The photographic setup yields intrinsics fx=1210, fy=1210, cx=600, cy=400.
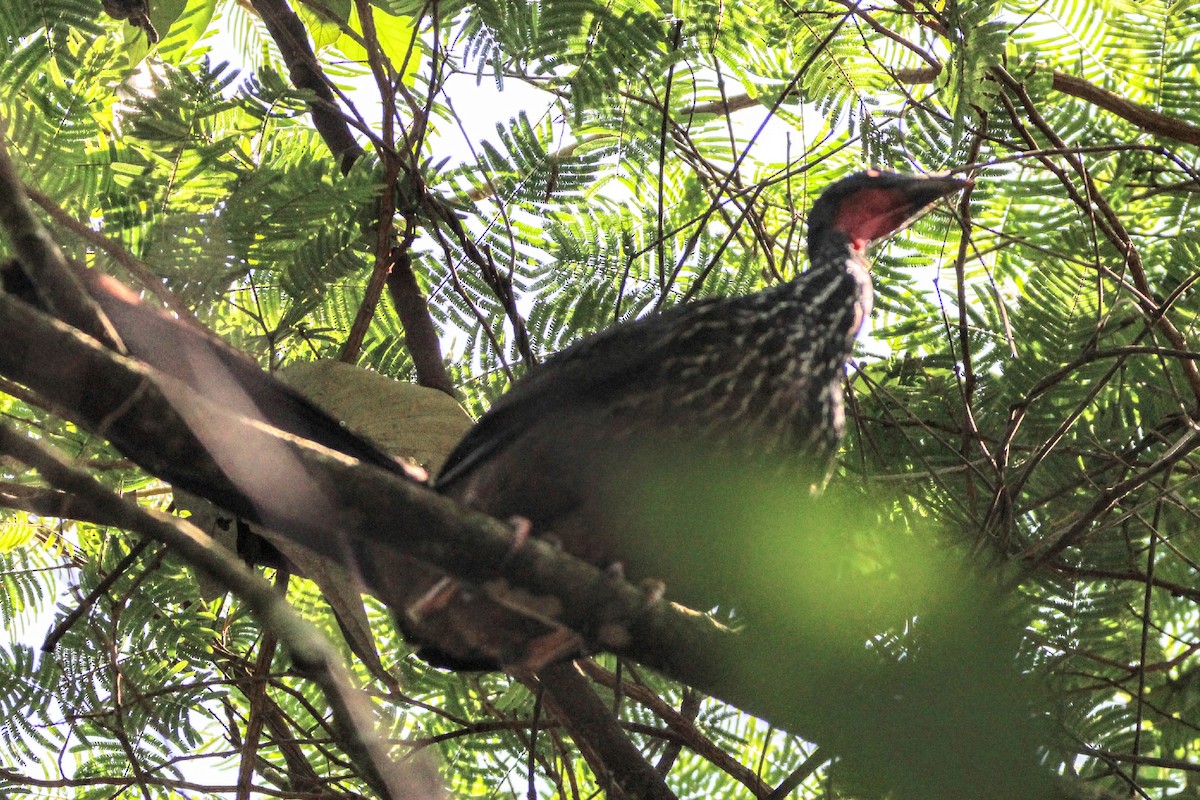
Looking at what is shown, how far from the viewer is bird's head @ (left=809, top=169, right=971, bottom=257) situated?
3.20m

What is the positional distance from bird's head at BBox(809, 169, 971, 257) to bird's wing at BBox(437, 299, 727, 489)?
813 mm

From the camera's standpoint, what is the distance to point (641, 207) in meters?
3.61

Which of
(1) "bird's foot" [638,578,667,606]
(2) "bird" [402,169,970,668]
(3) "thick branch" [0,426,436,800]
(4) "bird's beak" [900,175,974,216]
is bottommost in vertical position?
(3) "thick branch" [0,426,436,800]

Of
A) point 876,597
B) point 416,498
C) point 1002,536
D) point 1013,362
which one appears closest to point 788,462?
point 1002,536

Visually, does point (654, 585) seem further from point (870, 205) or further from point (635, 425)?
point (870, 205)

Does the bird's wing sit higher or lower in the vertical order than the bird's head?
lower

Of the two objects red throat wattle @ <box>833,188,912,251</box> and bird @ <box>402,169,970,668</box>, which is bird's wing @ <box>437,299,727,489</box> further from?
red throat wattle @ <box>833,188,912,251</box>

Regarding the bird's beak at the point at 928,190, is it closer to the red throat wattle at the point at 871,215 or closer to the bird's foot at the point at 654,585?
the red throat wattle at the point at 871,215

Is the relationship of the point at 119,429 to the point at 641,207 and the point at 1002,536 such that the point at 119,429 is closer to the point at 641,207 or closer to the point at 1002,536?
the point at 1002,536

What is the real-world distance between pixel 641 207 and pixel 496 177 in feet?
1.51

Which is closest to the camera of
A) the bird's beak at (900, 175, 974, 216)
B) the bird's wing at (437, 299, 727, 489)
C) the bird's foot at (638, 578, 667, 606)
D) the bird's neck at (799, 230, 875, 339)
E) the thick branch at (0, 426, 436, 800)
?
the thick branch at (0, 426, 436, 800)

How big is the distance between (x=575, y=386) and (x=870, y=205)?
1.15 m

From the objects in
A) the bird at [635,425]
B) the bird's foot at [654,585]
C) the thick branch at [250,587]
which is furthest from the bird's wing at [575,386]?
the thick branch at [250,587]

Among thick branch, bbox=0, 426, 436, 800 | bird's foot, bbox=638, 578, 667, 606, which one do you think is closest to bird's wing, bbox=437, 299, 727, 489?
bird's foot, bbox=638, 578, 667, 606
